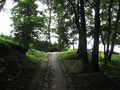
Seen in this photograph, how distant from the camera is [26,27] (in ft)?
68.0

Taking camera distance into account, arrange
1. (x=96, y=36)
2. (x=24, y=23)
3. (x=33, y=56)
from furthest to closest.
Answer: (x=33, y=56) → (x=24, y=23) → (x=96, y=36)

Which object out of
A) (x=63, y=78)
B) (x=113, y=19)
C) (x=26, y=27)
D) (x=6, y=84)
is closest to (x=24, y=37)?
(x=26, y=27)

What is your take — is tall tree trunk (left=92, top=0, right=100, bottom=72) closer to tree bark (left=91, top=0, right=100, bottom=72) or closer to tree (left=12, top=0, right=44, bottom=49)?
tree bark (left=91, top=0, right=100, bottom=72)

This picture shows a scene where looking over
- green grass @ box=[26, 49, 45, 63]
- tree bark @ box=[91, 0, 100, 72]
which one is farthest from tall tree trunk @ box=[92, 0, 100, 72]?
green grass @ box=[26, 49, 45, 63]

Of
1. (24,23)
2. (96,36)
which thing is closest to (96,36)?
(96,36)

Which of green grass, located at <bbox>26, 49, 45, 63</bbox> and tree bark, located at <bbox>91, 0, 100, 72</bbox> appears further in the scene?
green grass, located at <bbox>26, 49, 45, 63</bbox>

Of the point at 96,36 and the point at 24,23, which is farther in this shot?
the point at 24,23

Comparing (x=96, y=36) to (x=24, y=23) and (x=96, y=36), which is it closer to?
(x=96, y=36)

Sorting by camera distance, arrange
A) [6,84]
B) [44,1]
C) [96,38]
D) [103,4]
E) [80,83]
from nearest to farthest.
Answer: [6,84] → [80,83] → [96,38] → [103,4] → [44,1]

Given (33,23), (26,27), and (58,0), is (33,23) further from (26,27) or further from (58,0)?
(58,0)

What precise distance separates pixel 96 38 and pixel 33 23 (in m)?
8.34

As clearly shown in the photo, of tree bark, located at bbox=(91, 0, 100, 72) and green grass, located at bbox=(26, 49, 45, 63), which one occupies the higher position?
tree bark, located at bbox=(91, 0, 100, 72)

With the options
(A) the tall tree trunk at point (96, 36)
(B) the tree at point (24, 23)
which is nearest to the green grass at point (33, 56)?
(B) the tree at point (24, 23)

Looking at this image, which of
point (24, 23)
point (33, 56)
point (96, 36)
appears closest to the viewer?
point (96, 36)
